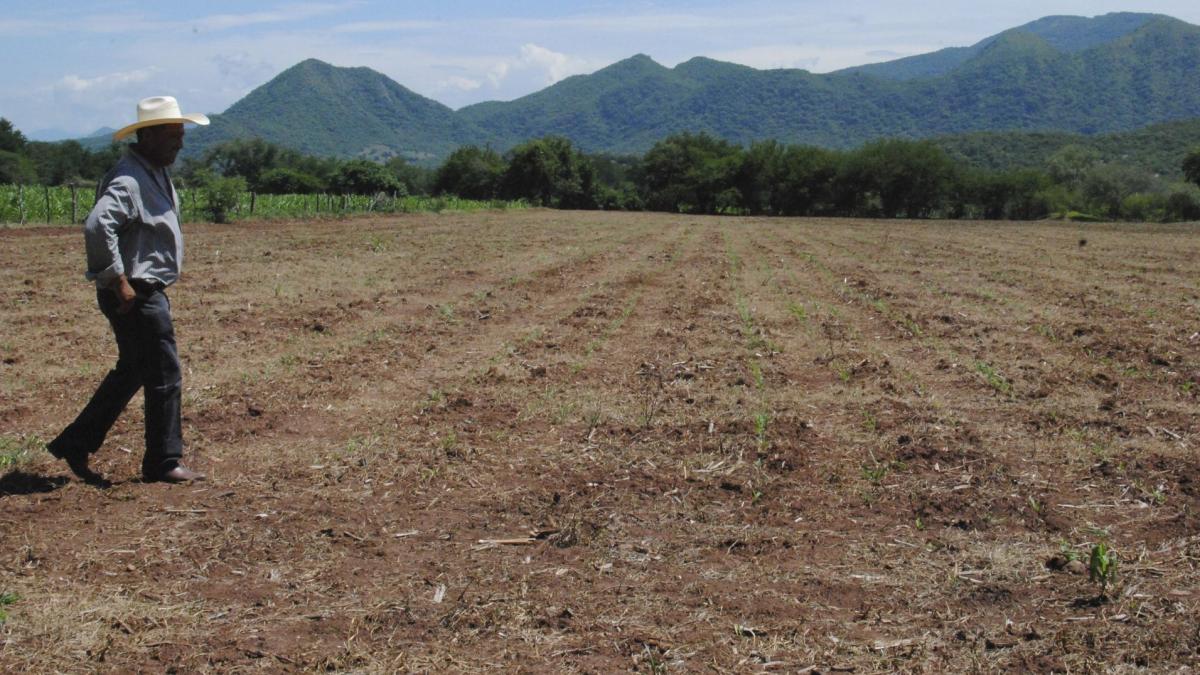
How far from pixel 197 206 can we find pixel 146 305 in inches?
1072

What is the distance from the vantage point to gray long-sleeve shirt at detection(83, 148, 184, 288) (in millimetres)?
4324

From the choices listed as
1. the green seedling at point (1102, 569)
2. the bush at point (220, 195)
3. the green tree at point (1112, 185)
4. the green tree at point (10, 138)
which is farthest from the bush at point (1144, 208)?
the green tree at point (10, 138)

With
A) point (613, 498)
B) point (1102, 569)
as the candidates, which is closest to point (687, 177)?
point (613, 498)

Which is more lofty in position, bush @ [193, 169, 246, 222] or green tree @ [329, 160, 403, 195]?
green tree @ [329, 160, 403, 195]

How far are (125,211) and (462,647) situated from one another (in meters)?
2.86

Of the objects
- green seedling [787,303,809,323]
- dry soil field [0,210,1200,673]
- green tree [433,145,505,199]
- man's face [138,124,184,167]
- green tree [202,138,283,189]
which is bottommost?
dry soil field [0,210,1200,673]

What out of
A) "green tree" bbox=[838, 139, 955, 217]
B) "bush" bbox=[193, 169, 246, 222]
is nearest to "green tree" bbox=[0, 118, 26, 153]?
"bush" bbox=[193, 169, 246, 222]

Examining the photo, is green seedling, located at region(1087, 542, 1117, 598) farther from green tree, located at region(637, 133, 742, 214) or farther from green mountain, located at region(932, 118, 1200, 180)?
green mountain, located at region(932, 118, 1200, 180)

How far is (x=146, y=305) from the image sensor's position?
456 centimetres

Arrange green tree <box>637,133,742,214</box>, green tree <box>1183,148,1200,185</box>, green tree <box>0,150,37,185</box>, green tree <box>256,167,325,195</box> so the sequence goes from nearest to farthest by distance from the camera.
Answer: green tree <box>0,150,37,185</box> → green tree <box>1183,148,1200,185</box> → green tree <box>256,167,325,195</box> → green tree <box>637,133,742,214</box>

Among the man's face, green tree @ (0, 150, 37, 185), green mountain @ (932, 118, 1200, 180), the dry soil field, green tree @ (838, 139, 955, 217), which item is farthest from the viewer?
green mountain @ (932, 118, 1200, 180)

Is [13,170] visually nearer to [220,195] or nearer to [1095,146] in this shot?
[220,195]

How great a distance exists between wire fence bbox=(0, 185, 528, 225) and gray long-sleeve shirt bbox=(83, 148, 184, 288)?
34.7 ft

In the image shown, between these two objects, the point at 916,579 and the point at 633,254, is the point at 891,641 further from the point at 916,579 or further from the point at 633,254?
the point at 633,254
